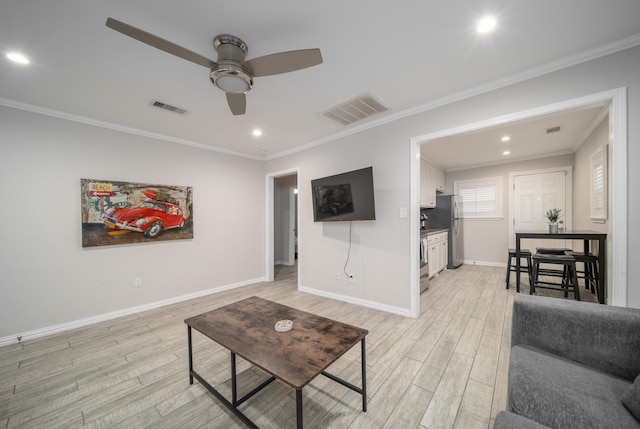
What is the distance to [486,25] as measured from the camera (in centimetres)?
162

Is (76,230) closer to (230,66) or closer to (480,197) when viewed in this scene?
(230,66)

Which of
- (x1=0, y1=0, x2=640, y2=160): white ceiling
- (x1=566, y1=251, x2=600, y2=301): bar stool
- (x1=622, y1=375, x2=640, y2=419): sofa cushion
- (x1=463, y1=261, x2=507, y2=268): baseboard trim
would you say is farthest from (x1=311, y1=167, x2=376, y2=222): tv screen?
(x1=463, y1=261, x2=507, y2=268): baseboard trim

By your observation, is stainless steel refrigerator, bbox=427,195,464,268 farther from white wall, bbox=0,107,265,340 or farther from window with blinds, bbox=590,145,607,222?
white wall, bbox=0,107,265,340

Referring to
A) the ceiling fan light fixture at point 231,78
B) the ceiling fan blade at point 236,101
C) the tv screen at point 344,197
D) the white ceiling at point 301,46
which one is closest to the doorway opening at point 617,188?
the white ceiling at point 301,46

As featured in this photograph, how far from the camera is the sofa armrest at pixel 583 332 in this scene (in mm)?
1214

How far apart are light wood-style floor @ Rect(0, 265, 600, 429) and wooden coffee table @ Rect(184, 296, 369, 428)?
0.13 m

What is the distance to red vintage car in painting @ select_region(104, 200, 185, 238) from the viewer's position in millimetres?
3101

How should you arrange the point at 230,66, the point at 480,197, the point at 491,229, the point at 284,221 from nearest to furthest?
the point at 230,66, the point at 491,229, the point at 480,197, the point at 284,221

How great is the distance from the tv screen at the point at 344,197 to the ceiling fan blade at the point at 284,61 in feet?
5.51

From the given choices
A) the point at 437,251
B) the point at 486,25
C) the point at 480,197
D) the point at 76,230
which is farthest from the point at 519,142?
the point at 76,230

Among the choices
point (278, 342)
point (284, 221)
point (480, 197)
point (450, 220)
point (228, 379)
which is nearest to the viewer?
point (278, 342)

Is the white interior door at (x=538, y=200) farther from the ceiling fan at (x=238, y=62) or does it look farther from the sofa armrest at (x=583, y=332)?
the ceiling fan at (x=238, y=62)

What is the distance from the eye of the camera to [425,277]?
3.90 meters

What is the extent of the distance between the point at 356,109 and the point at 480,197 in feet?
15.0
